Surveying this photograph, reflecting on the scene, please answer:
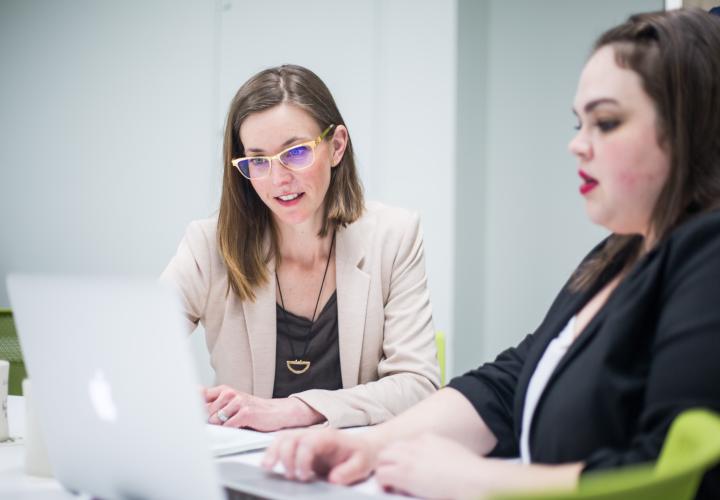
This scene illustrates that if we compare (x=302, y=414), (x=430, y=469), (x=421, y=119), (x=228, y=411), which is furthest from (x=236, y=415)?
(x=421, y=119)

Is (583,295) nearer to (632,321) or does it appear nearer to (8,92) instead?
(632,321)

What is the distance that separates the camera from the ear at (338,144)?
7.11ft

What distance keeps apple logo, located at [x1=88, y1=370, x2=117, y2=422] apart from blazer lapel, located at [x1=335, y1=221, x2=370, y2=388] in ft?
3.87

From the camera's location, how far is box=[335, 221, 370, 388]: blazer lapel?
82.3 inches

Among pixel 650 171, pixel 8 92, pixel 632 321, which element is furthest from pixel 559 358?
pixel 8 92

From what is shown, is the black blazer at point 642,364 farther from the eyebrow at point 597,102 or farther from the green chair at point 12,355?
the green chair at point 12,355

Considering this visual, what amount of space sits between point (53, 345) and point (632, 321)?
2.50 ft

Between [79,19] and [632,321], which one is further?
[79,19]

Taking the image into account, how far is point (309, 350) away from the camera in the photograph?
2.12 metres

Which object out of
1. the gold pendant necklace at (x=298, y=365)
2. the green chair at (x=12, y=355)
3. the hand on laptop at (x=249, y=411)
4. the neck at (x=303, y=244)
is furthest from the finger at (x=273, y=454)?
the green chair at (x=12, y=355)

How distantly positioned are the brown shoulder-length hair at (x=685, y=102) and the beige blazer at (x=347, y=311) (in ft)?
3.32

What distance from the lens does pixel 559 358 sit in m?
1.27

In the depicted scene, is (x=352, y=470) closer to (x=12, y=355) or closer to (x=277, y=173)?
(x=277, y=173)

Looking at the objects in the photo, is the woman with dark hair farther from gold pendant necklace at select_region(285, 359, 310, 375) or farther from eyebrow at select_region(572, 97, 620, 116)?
gold pendant necklace at select_region(285, 359, 310, 375)
